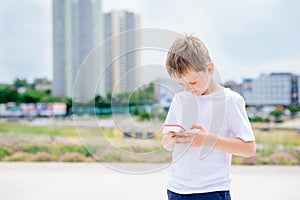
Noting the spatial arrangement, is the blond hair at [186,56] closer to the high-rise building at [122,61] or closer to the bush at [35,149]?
the high-rise building at [122,61]

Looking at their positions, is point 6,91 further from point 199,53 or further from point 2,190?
point 199,53

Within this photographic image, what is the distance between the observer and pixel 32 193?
311 cm

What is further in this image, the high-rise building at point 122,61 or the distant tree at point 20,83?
the distant tree at point 20,83

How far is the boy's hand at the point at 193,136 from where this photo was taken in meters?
0.88

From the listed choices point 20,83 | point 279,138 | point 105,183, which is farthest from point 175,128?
point 20,83

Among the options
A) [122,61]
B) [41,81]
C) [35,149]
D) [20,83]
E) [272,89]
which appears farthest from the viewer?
→ [20,83]

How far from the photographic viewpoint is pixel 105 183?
11.4ft

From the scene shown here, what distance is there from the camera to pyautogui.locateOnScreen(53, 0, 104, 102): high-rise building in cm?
454

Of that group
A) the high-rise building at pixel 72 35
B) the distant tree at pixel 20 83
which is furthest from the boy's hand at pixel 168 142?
the distant tree at pixel 20 83

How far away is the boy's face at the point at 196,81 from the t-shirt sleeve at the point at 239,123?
71 mm

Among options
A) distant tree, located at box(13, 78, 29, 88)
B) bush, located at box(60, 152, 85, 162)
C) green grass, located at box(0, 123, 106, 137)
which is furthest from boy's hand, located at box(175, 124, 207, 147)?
distant tree, located at box(13, 78, 29, 88)

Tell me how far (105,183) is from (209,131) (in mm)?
2644

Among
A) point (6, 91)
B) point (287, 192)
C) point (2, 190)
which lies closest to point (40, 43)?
point (6, 91)

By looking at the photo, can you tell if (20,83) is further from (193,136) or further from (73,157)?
(193,136)
